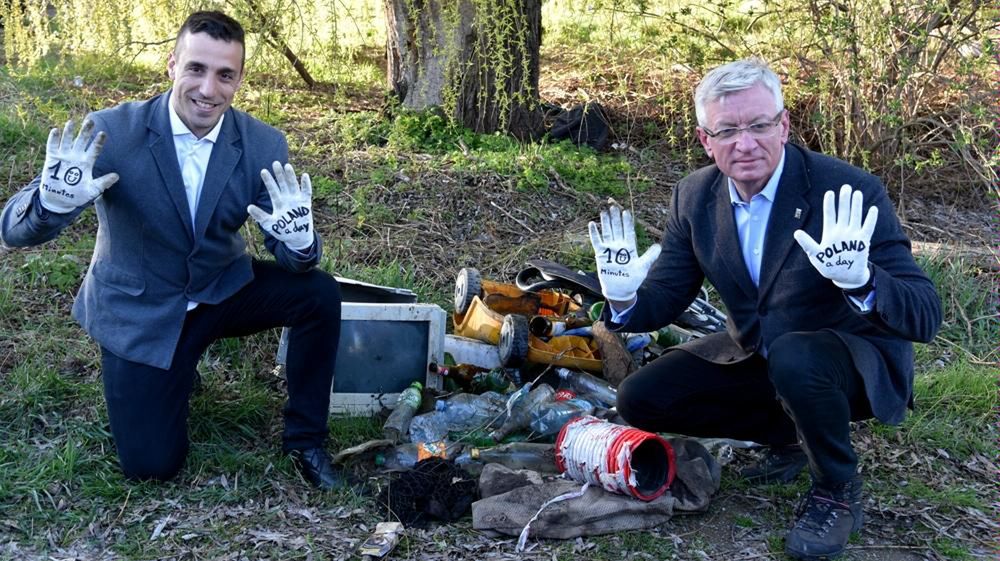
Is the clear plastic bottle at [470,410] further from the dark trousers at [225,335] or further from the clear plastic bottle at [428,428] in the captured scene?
the dark trousers at [225,335]

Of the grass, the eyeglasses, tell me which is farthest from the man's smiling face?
the eyeglasses

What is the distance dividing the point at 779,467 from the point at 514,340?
43.5 inches

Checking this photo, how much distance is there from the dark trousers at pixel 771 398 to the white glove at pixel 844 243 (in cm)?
29

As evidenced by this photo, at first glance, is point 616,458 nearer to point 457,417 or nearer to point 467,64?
point 457,417

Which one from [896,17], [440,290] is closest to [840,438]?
[440,290]

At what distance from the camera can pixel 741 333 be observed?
11.6ft

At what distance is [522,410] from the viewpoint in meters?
4.01

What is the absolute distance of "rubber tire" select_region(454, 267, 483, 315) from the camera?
182 inches

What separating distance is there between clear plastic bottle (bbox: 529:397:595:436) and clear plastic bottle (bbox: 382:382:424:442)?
1.48 feet

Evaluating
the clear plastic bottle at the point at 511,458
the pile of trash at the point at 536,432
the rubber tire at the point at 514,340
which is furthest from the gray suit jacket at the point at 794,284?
the rubber tire at the point at 514,340

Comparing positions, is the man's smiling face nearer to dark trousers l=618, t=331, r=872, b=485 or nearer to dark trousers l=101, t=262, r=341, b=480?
dark trousers l=101, t=262, r=341, b=480

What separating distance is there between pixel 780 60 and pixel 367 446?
3.63m

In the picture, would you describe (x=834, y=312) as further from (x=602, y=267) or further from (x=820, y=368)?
(x=602, y=267)

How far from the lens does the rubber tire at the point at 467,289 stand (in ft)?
15.1
